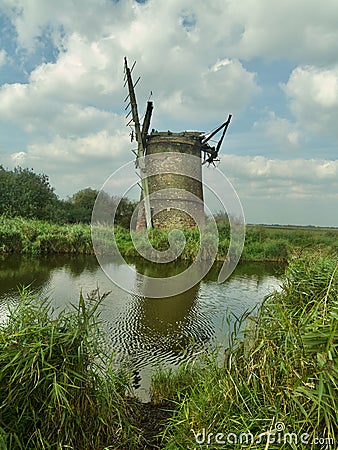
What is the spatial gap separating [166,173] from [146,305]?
788cm

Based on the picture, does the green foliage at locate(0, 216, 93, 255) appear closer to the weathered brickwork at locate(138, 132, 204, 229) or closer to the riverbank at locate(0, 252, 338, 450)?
the weathered brickwork at locate(138, 132, 204, 229)

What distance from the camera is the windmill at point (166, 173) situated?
13.7 m

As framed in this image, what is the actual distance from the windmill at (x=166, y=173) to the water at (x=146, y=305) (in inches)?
109

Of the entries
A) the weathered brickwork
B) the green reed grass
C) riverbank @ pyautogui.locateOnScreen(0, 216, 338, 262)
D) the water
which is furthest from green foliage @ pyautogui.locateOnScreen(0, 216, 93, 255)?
the green reed grass

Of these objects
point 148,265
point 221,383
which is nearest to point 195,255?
point 148,265

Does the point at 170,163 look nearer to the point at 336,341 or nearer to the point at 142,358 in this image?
the point at 142,358

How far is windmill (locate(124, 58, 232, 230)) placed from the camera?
13734 millimetres

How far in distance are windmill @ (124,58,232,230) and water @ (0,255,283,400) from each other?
2777 millimetres

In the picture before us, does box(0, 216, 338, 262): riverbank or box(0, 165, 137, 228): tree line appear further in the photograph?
box(0, 165, 137, 228): tree line

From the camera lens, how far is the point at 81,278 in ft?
28.9

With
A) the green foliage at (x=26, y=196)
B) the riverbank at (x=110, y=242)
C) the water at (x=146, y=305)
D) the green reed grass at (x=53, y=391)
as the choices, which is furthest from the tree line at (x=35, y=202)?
the green reed grass at (x=53, y=391)

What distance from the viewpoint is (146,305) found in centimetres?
654

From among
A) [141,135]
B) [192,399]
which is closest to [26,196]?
[141,135]

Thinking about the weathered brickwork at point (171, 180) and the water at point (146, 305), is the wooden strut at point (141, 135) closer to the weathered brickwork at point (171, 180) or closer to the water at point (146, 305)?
the weathered brickwork at point (171, 180)
